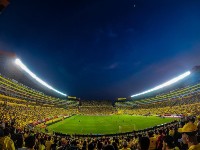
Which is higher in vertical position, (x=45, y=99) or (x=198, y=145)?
(x=45, y=99)

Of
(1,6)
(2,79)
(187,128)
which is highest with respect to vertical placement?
(2,79)

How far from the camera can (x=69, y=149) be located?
4.65 m

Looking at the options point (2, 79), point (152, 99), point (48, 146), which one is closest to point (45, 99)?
point (2, 79)

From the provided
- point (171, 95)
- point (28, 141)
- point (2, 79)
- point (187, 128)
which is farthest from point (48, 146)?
point (171, 95)

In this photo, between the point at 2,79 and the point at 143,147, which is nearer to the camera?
the point at 143,147

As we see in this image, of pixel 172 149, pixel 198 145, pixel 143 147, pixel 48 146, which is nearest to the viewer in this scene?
pixel 198 145

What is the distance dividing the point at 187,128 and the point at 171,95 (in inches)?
6903

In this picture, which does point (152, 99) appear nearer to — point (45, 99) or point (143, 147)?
point (45, 99)

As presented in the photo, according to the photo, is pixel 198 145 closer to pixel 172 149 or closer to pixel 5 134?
pixel 172 149

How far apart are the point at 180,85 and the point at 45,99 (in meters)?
96.7

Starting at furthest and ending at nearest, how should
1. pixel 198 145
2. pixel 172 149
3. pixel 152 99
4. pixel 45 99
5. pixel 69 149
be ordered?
pixel 152 99 → pixel 45 99 → pixel 172 149 → pixel 69 149 → pixel 198 145

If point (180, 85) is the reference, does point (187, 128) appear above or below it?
below

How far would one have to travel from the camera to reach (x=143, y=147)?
5105 mm

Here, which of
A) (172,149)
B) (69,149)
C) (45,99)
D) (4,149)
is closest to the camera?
(69,149)
